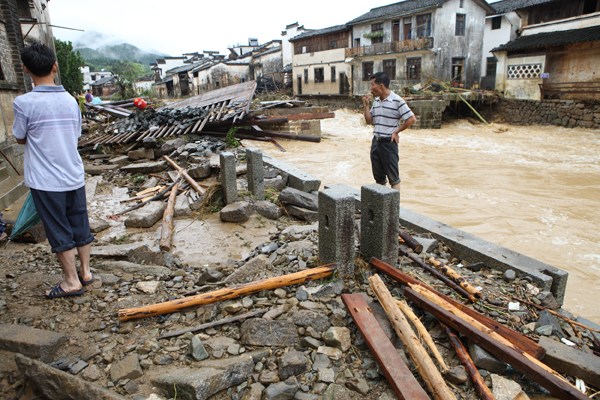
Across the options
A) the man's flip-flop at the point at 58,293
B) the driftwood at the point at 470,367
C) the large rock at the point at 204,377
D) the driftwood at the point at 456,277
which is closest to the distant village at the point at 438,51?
the man's flip-flop at the point at 58,293

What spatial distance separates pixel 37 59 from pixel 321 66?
1317 inches

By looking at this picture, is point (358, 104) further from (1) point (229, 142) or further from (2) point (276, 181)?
(2) point (276, 181)

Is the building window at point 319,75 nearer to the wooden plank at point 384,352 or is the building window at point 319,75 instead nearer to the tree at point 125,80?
the tree at point 125,80

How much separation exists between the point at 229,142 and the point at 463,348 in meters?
9.48

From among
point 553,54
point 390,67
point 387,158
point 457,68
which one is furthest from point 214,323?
point 457,68

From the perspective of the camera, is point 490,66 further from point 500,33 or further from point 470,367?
point 470,367

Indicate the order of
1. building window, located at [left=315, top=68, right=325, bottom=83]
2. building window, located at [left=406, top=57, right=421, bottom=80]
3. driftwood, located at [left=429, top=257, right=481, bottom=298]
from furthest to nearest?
building window, located at [left=315, top=68, right=325, bottom=83] < building window, located at [left=406, top=57, right=421, bottom=80] < driftwood, located at [left=429, top=257, right=481, bottom=298]

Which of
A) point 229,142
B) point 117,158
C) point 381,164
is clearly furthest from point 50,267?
point 229,142

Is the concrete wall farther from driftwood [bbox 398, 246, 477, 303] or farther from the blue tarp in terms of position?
the blue tarp

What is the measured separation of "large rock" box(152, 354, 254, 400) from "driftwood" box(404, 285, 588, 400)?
1359 millimetres

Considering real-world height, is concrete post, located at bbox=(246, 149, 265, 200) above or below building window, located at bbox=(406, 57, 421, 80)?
below

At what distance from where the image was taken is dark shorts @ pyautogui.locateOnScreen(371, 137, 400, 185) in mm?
5461

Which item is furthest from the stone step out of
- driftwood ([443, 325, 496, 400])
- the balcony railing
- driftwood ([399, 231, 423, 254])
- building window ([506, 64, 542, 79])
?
the balcony railing

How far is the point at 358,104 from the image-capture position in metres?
29.5
